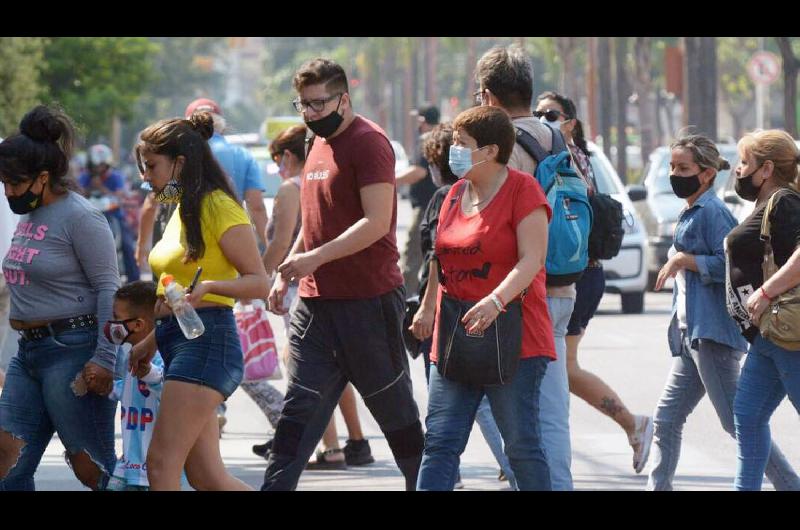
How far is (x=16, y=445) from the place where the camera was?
20.5 feet

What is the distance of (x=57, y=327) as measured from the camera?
6.23m

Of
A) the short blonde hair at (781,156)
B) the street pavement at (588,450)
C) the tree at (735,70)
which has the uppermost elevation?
the short blonde hair at (781,156)

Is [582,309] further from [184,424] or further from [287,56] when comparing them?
[287,56]

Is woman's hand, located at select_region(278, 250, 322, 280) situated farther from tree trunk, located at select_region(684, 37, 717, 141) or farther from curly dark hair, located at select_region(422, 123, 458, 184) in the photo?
tree trunk, located at select_region(684, 37, 717, 141)

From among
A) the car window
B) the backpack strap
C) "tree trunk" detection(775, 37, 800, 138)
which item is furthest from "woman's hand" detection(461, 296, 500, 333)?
"tree trunk" detection(775, 37, 800, 138)

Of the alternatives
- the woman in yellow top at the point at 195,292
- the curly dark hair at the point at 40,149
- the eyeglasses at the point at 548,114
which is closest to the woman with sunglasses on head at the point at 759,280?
the eyeglasses at the point at 548,114

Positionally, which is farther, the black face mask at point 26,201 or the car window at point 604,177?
the car window at point 604,177

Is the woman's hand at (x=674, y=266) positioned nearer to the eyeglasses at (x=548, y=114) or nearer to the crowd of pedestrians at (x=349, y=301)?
the crowd of pedestrians at (x=349, y=301)

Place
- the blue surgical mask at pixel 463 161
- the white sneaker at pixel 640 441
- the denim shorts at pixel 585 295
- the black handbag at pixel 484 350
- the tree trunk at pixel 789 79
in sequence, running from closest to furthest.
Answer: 1. the black handbag at pixel 484 350
2. the blue surgical mask at pixel 463 161
3. the denim shorts at pixel 585 295
4. the white sneaker at pixel 640 441
5. the tree trunk at pixel 789 79

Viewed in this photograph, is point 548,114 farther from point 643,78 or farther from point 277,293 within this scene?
point 643,78

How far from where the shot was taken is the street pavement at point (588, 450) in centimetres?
816

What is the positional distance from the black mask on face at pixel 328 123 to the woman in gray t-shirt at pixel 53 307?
86 centimetres

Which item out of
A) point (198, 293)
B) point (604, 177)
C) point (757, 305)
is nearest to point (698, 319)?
point (757, 305)
